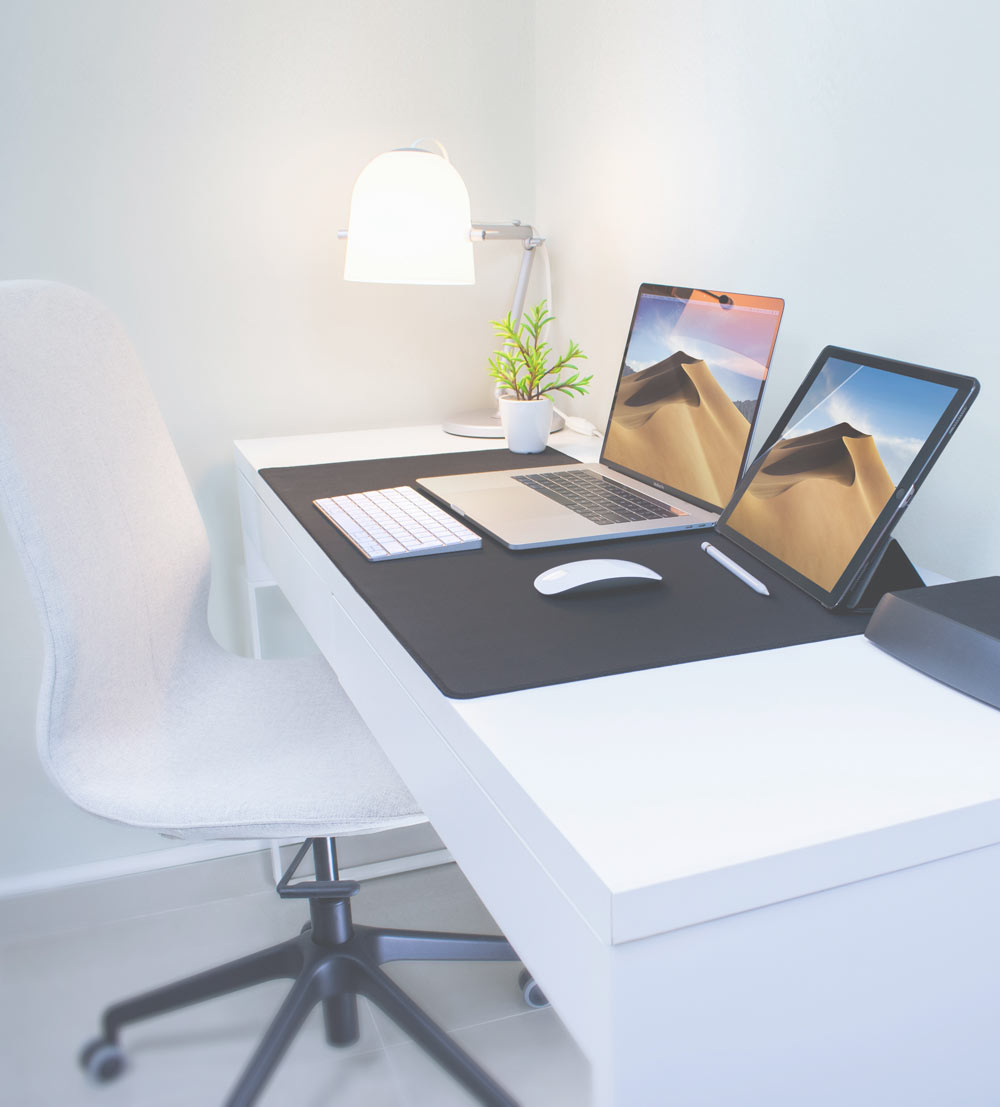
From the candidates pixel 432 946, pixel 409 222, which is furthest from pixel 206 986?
pixel 409 222

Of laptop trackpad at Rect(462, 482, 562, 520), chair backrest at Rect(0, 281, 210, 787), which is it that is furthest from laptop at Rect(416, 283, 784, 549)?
chair backrest at Rect(0, 281, 210, 787)

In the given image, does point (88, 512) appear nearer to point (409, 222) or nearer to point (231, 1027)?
point (409, 222)

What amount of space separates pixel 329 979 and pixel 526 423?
2.85 ft

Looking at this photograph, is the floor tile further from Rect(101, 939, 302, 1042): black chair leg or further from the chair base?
Rect(101, 939, 302, 1042): black chair leg

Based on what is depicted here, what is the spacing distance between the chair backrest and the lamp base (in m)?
0.52

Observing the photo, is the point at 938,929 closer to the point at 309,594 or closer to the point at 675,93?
the point at 309,594

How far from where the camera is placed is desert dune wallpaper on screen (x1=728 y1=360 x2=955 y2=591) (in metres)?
0.87

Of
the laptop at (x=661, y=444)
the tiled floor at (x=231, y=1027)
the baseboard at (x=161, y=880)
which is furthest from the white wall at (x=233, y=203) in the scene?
the laptop at (x=661, y=444)

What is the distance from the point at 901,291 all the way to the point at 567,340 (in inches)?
34.6

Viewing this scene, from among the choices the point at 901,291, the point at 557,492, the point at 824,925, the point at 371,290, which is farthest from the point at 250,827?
the point at 371,290

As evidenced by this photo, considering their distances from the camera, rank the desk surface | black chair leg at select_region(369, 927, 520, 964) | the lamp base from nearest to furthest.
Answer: the desk surface
black chair leg at select_region(369, 927, 520, 964)
the lamp base

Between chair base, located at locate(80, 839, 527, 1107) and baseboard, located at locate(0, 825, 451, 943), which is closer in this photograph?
chair base, located at locate(80, 839, 527, 1107)

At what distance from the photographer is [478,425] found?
171cm

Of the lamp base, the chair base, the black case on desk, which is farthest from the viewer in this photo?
the lamp base
